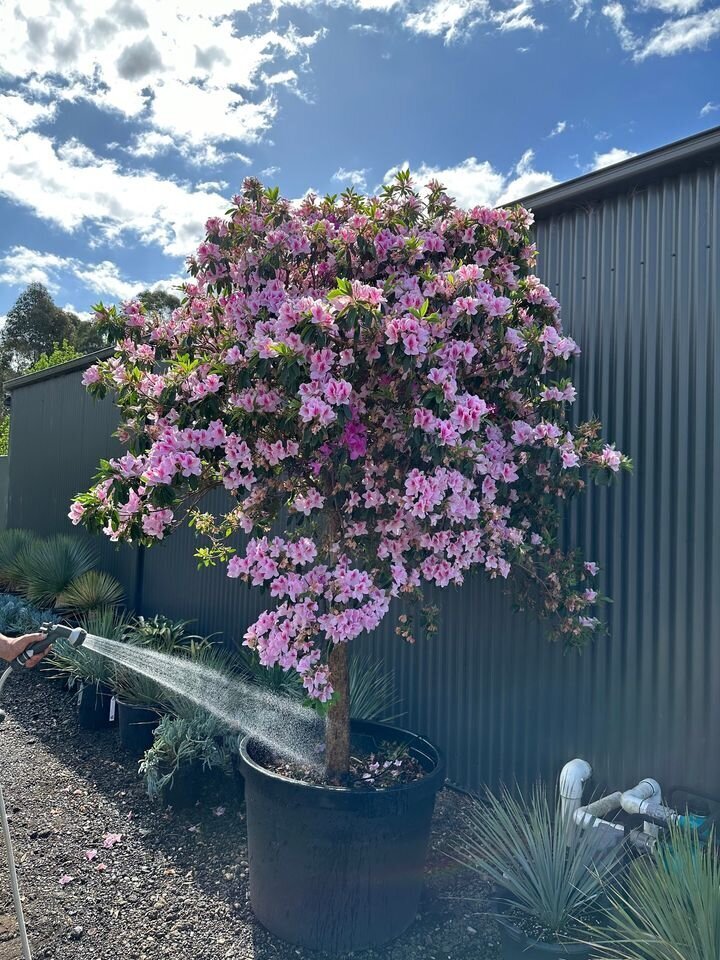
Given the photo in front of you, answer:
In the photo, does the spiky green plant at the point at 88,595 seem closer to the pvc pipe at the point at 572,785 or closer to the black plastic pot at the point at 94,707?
the black plastic pot at the point at 94,707

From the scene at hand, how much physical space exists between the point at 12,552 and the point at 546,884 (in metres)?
9.04

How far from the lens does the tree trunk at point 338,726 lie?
300 centimetres

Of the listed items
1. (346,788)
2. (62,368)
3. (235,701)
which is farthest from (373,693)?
(62,368)

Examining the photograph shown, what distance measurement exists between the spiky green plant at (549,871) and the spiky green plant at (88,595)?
5574mm

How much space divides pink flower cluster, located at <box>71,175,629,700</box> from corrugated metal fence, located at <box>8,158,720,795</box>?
32cm

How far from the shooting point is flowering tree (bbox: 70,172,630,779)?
2502 millimetres

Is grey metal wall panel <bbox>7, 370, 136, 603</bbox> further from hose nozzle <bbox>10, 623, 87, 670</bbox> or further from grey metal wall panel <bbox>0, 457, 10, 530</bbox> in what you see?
hose nozzle <bbox>10, 623, 87, 670</bbox>

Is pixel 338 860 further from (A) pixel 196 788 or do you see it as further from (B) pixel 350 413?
(B) pixel 350 413

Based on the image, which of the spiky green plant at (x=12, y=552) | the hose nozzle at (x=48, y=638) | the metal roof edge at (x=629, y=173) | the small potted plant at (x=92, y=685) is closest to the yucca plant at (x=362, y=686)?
the small potted plant at (x=92, y=685)

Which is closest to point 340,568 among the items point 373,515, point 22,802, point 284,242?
point 373,515

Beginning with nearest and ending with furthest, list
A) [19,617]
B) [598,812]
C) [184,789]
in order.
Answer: [598,812] < [184,789] < [19,617]

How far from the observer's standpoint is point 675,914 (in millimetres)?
2062

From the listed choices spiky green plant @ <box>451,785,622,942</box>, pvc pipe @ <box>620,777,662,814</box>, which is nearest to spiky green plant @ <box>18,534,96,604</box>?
spiky green plant @ <box>451,785,622,942</box>

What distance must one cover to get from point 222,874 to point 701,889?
2.06 m
